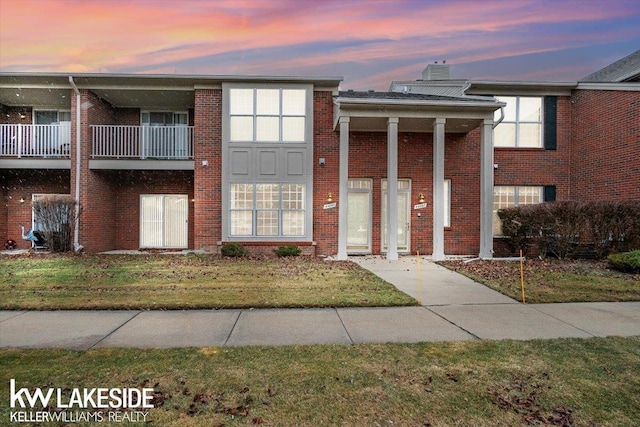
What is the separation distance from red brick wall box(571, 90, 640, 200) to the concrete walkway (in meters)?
7.67

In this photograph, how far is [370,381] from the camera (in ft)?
10.8

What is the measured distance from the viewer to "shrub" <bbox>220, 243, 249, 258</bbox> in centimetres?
1201

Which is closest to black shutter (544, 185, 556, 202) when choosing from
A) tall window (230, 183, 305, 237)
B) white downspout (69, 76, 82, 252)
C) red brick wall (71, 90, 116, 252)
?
tall window (230, 183, 305, 237)

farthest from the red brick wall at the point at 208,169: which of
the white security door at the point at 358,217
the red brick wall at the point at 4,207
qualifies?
the red brick wall at the point at 4,207

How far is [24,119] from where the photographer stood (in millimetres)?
14844

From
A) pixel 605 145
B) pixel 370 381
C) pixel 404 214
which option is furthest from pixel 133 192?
pixel 605 145

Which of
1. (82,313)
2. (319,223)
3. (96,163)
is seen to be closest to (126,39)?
(96,163)

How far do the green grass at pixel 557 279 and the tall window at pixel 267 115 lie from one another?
672 cm

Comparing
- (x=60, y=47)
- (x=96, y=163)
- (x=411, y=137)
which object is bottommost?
(x=96, y=163)

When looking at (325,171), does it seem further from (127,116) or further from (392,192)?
(127,116)

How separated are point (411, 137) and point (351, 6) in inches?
188

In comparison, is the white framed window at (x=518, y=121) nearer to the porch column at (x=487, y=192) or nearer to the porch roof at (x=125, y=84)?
the porch column at (x=487, y=192)

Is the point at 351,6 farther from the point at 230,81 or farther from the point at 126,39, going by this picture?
the point at 126,39

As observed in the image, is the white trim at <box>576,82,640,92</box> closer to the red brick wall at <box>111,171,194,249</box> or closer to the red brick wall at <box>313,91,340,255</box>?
the red brick wall at <box>313,91,340,255</box>
